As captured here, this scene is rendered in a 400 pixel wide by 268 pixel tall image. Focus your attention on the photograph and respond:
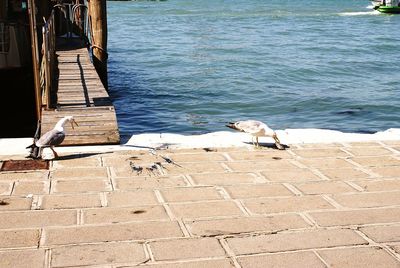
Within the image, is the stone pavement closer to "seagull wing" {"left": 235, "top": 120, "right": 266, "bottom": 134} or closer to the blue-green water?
"seagull wing" {"left": 235, "top": 120, "right": 266, "bottom": 134}

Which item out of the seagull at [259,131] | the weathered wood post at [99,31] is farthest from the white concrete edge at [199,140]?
the weathered wood post at [99,31]

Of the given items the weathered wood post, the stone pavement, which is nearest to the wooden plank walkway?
the stone pavement

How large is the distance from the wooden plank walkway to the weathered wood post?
2.66 ft

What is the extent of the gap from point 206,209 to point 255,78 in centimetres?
1415

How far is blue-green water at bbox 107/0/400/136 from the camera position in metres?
12.8

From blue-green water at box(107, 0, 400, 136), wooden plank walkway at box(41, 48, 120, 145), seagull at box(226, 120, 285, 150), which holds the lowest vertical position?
blue-green water at box(107, 0, 400, 136)

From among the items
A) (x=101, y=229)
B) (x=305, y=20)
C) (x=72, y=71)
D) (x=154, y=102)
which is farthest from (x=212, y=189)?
(x=305, y=20)

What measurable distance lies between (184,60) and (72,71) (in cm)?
1210

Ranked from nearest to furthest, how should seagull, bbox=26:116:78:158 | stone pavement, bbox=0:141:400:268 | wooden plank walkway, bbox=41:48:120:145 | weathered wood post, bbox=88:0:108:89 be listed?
stone pavement, bbox=0:141:400:268
seagull, bbox=26:116:78:158
wooden plank walkway, bbox=41:48:120:145
weathered wood post, bbox=88:0:108:89

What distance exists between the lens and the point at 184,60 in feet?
72.4

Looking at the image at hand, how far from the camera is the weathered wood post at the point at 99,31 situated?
1139 cm

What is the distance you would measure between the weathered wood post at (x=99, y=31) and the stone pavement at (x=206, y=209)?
6.57 m

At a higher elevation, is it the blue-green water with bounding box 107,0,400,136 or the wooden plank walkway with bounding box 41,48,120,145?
the wooden plank walkway with bounding box 41,48,120,145

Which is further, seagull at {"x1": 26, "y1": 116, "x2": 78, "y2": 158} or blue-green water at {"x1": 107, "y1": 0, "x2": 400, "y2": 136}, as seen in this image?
blue-green water at {"x1": 107, "y1": 0, "x2": 400, "y2": 136}
